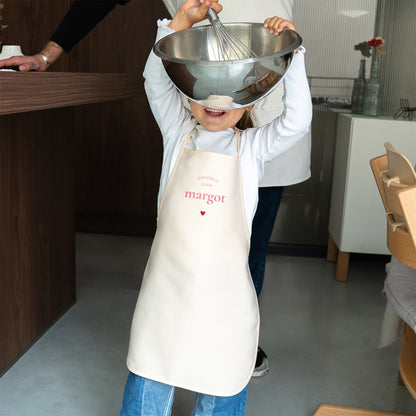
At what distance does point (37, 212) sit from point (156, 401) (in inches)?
32.6

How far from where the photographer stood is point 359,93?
9.00 ft

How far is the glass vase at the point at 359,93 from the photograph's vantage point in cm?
274

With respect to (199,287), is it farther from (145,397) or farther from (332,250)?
(332,250)

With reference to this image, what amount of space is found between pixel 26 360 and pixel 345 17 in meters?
2.03

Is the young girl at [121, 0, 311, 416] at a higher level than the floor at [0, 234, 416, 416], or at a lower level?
higher

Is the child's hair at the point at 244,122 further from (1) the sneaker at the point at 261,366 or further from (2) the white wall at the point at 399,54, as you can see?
(2) the white wall at the point at 399,54

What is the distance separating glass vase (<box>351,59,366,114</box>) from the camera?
108 inches

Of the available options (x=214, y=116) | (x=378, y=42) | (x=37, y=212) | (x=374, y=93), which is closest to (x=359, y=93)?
(x=374, y=93)

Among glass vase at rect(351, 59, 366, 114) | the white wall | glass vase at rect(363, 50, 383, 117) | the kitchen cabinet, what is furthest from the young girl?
the white wall

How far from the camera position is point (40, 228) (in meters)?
1.87

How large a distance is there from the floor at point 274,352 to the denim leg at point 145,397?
1.00 feet

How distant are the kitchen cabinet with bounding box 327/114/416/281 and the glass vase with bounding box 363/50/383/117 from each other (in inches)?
3.2

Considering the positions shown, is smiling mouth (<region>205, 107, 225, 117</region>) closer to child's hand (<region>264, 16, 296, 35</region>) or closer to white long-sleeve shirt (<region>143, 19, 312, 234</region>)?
white long-sleeve shirt (<region>143, 19, 312, 234</region>)

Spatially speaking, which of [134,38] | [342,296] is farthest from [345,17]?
[342,296]
